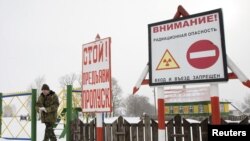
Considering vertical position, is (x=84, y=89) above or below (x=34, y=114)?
above

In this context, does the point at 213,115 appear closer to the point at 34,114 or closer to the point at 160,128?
the point at 160,128

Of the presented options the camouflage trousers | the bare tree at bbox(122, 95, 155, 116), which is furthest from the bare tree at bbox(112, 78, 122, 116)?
the camouflage trousers

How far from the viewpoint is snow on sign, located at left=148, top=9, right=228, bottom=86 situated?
15.2ft

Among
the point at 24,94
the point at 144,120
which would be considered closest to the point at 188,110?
the point at 24,94

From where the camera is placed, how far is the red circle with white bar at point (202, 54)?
4.64 m

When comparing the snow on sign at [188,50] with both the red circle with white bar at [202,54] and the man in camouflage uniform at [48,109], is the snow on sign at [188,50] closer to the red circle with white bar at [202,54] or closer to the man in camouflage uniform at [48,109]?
the red circle with white bar at [202,54]

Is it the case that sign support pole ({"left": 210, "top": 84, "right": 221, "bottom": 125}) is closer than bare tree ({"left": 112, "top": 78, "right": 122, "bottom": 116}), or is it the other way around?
sign support pole ({"left": 210, "top": 84, "right": 221, "bottom": 125})

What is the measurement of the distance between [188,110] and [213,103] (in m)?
42.5

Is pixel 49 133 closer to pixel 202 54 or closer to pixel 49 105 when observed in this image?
pixel 49 105

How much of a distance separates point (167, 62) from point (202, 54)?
2.08 ft

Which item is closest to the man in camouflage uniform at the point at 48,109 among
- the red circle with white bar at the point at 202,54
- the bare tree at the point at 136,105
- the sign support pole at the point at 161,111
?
the sign support pole at the point at 161,111

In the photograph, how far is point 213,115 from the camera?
187 inches

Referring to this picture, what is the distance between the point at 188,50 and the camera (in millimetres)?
4875

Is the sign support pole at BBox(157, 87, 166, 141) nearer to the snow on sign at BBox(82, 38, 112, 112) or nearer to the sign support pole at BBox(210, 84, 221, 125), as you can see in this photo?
the sign support pole at BBox(210, 84, 221, 125)
